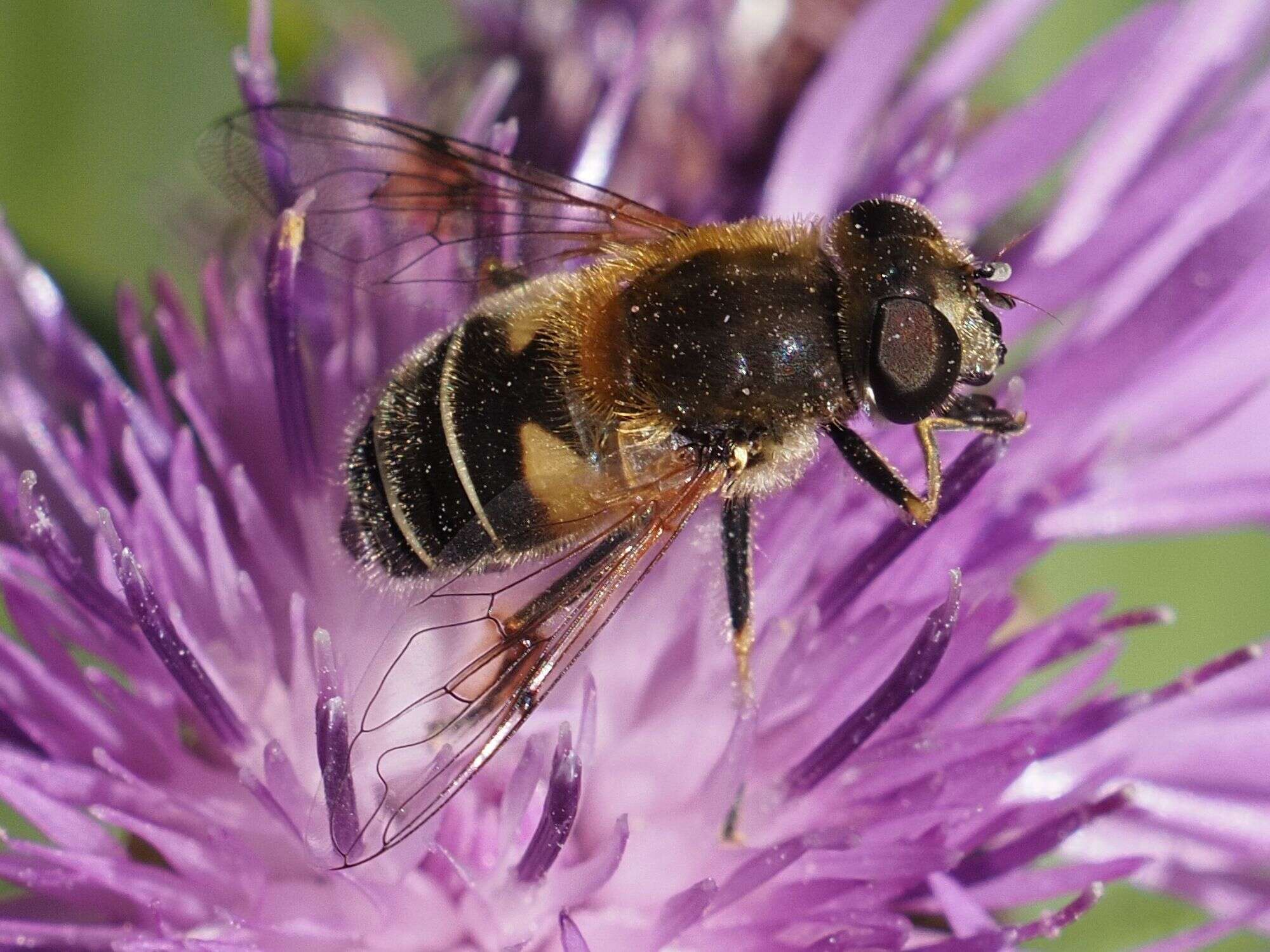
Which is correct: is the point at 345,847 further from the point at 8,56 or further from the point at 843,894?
the point at 8,56

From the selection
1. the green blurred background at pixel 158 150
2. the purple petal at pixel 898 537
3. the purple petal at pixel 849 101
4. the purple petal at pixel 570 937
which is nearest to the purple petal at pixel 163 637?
the purple petal at pixel 570 937

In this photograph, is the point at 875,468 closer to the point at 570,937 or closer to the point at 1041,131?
the point at 570,937

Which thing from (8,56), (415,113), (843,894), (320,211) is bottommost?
(843,894)

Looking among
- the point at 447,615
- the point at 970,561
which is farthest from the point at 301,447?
the point at 970,561

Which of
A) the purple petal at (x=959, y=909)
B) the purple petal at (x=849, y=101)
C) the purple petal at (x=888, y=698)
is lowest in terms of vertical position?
the purple petal at (x=959, y=909)

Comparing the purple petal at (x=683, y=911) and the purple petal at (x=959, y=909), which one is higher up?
the purple petal at (x=683, y=911)

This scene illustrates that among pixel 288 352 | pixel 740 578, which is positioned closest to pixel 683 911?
pixel 740 578

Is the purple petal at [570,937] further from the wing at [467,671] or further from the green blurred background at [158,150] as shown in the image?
the green blurred background at [158,150]
